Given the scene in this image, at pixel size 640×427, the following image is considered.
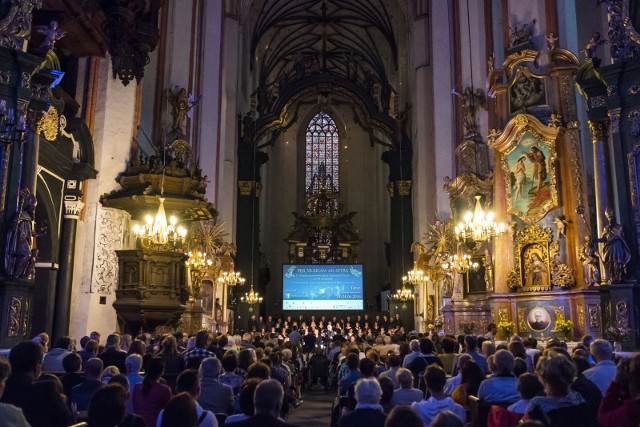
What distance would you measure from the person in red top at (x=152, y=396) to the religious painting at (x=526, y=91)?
37.5ft

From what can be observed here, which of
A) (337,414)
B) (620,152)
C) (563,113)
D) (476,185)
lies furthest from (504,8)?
(337,414)

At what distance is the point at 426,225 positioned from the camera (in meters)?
23.1

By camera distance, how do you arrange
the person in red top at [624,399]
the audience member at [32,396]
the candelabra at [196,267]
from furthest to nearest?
the candelabra at [196,267] < the audience member at [32,396] < the person in red top at [624,399]

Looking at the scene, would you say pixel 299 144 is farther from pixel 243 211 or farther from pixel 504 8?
pixel 504 8

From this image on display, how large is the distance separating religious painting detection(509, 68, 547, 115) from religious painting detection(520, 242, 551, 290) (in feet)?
10.6

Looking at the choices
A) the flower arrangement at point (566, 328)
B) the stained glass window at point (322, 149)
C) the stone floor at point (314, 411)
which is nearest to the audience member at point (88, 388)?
the stone floor at point (314, 411)

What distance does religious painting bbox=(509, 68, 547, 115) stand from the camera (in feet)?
45.3

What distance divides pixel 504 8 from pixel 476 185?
4.91 m

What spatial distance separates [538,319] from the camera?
43.3 ft

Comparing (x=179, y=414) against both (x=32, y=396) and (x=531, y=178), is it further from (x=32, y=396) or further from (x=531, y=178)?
(x=531, y=178)

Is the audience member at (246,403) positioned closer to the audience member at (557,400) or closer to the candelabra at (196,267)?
the audience member at (557,400)

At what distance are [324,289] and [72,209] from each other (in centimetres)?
2084

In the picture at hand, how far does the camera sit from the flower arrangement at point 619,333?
8.65 meters

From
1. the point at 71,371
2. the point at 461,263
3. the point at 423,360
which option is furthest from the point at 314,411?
the point at 71,371
